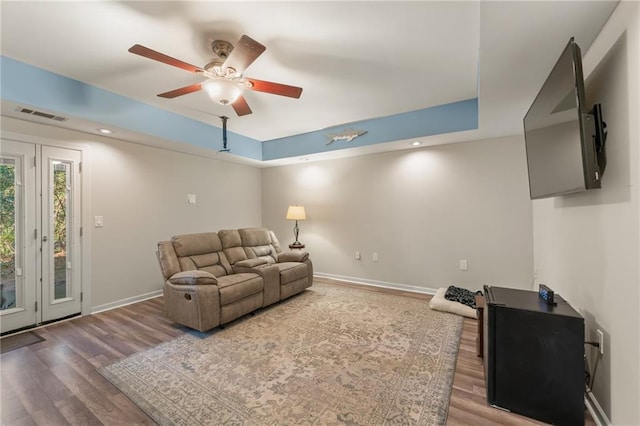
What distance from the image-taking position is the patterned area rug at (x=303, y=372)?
1646 mm

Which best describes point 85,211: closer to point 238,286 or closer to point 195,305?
point 195,305

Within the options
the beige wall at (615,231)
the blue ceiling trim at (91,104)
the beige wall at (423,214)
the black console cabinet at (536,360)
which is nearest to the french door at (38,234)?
the blue ceiling trim at (91,104)

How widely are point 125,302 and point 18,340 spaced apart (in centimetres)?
104

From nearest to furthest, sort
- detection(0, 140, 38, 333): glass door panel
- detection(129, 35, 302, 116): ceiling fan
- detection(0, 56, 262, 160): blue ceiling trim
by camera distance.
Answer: detection(129, 35, 302, 116): ceiling fan → detection(0, 56, 262, 160): blue ceiling trim → detection(0, 140, 38, 333): glass door panel

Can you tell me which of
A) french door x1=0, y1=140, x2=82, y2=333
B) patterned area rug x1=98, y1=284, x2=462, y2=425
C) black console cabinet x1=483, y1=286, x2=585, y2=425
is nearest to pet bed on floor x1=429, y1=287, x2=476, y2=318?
patterned area rug x1=98, y1=284, x2=462, y2=425

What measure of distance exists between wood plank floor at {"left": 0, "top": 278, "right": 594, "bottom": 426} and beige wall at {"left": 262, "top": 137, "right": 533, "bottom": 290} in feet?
3.77

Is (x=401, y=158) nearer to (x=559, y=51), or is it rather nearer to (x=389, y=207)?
(x=389, y=207)

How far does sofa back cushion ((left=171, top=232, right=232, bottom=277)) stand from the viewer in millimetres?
3232

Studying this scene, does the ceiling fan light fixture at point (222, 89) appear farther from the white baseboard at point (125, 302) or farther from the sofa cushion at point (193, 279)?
the white baseboard at point (125, 302)

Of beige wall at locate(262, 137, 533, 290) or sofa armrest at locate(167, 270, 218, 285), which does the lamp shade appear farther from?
sofa armrest at locate(167, 270, 218, 285)

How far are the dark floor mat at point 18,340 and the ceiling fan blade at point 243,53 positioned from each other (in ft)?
10.4

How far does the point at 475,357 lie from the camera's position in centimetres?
221

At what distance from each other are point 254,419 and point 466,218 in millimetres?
3484

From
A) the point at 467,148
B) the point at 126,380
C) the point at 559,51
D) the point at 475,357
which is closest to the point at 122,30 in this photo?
the point at 126,380
